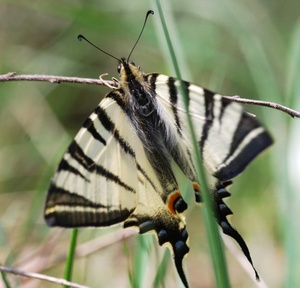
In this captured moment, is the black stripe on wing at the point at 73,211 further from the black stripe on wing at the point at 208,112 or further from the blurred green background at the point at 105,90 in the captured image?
the blurred green background at the point at 105,90

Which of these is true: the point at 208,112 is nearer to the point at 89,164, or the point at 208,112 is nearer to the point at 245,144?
the point at 245,144

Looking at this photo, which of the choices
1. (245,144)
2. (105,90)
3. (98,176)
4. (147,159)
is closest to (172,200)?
(147,159)

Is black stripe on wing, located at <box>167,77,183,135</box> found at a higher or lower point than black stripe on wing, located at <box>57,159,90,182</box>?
higher

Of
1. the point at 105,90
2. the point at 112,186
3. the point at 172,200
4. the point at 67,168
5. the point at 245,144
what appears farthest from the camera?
the point at 105,90

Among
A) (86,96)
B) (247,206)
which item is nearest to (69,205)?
(247,206)

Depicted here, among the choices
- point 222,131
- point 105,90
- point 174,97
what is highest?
point 105,90

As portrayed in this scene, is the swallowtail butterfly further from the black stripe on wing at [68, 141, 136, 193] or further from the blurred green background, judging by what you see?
the blurred green background

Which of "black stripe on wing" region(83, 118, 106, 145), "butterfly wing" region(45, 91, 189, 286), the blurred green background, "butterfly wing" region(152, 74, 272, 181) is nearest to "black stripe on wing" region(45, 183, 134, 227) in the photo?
"butterfly wing" region(45, 91, 189, 286)
